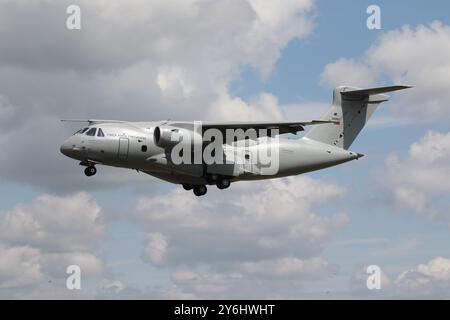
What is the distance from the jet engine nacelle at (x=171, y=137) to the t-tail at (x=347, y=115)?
7446 millimetres

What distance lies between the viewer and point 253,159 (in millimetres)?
37188

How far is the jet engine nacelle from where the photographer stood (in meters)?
33.8

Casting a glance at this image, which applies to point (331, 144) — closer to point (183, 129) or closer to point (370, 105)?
point (370, 105)

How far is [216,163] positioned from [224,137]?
1.16 meters

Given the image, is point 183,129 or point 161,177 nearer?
point 183,129

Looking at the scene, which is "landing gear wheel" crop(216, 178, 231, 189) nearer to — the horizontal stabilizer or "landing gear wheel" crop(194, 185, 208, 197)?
"landing gear wheel" crop(194, 185, 208, 197)

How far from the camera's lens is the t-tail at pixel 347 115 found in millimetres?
40094

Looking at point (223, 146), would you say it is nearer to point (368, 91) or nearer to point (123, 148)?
point (123, 148)

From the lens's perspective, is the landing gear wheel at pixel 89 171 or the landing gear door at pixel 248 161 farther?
the landing gear door at pixel 248 161

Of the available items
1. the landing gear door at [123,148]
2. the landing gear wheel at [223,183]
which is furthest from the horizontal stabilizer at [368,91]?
the landing gear door at [123,148]

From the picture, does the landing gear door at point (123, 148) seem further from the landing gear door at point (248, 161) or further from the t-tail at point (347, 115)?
the t-tail at point (347, 115)
